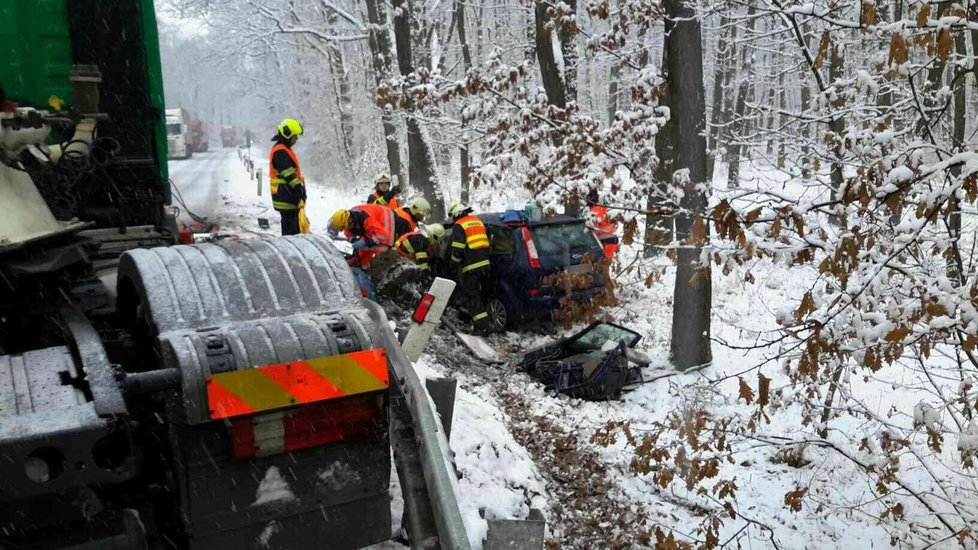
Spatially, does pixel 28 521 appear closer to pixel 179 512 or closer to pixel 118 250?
pixel 179 512

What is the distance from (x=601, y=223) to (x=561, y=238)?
327 centimetres

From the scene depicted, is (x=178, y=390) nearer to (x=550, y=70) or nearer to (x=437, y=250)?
(x=437, y=250)

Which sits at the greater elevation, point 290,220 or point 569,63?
point 569,63

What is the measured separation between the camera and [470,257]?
31.3 ft

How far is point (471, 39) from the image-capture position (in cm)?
3197

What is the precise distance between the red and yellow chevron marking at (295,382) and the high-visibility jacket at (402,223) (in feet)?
23.5

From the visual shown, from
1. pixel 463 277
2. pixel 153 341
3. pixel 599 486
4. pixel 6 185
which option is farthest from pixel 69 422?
pixel 463 277

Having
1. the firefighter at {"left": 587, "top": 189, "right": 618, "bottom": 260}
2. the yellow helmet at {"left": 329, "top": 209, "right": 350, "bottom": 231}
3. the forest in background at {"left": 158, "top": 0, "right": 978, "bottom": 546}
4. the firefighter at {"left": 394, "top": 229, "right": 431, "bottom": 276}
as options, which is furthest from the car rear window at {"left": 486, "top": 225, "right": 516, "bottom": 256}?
the yellow helmet at {"left": 329, "top": 209, "right": 350, "bottom": 231}

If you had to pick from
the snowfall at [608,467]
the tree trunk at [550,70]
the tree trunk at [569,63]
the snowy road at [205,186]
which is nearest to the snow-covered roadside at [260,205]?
the snowy road at [205,186]

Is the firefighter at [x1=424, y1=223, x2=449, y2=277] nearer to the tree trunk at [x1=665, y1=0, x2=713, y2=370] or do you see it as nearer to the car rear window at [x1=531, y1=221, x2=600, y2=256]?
the car rear window at [x1=531, y1=221, x2=600, y2=256]

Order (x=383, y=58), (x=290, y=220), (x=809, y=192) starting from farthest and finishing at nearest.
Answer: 1. (x=383, y=58)
2. (x=290, y=220)
3. (x=809, y=192)

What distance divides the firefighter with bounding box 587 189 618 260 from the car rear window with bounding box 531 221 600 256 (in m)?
0.22

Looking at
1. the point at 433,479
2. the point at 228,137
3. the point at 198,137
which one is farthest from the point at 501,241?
the point at 228,137

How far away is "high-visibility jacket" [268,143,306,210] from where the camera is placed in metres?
9.04
